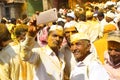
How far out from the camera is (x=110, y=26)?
25.7ft

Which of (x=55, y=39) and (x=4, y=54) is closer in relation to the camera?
(x=4, y=54)

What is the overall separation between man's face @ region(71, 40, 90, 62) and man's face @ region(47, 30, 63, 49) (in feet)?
1.21

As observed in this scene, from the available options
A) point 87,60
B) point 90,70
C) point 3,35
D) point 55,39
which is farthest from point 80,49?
point 3,35

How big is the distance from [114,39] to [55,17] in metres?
0.87

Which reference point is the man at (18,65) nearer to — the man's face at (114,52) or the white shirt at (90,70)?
the white shirt at (90,70)

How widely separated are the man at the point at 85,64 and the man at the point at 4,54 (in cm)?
79

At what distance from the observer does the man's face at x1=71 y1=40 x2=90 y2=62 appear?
5586mm

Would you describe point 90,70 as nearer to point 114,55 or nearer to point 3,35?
point 114,55

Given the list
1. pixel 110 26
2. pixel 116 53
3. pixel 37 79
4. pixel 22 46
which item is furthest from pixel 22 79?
pixel 110 26

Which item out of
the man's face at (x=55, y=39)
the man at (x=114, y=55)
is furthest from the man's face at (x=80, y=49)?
the man at (x=114, y=55)

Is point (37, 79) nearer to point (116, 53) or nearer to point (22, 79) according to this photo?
point (22, 79)

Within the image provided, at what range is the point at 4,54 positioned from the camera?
5930 mm

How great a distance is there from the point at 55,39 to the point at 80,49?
0.53 m

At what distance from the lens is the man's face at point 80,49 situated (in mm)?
5586
